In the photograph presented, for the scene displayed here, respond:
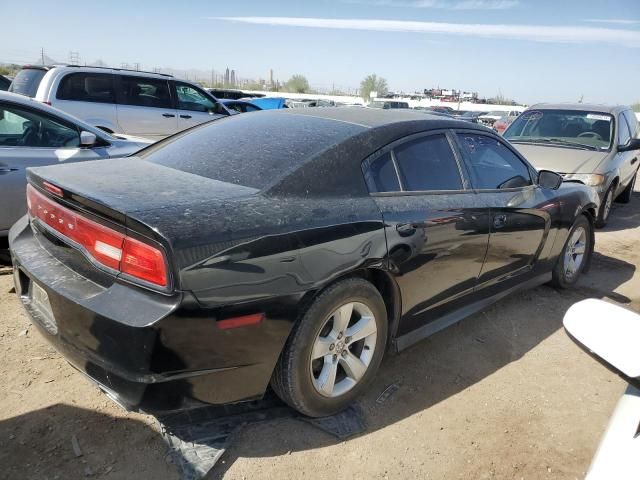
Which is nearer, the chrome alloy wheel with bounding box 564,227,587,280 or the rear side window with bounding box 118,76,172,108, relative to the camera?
the chrome alloy wheel with bounding box 564,227,587,280

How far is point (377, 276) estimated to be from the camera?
2660mm

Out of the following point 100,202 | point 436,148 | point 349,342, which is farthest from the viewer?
point 436,148

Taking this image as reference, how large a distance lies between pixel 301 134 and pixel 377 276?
925 millimetres

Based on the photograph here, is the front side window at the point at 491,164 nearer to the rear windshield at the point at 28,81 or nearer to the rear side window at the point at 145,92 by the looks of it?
the rear side window at the point at 145,92

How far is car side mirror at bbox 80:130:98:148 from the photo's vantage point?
452 centimetres


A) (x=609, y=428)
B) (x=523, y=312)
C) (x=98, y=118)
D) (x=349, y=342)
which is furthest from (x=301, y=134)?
(x=98, y=118)

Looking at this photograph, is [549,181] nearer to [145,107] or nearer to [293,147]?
[293,147]

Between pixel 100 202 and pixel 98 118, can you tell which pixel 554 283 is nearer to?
pixel 100 202

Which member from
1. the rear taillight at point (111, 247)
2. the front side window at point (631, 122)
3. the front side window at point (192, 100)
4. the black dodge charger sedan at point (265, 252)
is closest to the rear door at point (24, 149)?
the black dodge charger sedan at point (265, 252)

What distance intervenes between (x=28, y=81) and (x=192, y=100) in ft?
9.34

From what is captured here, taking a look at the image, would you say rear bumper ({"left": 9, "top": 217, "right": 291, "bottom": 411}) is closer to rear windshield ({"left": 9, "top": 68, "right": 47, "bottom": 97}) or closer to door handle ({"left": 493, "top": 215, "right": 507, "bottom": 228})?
door handle ({"left": 493, "top": 215, "right": 507, "bottom": 228})

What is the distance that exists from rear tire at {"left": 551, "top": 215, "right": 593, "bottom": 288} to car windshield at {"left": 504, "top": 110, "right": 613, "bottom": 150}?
3.02 m

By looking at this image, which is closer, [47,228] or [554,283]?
[47,228]

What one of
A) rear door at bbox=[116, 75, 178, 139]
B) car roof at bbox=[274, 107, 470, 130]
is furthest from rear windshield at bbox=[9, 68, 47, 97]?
car roof at bbox=[274, 107, 470, 130]
